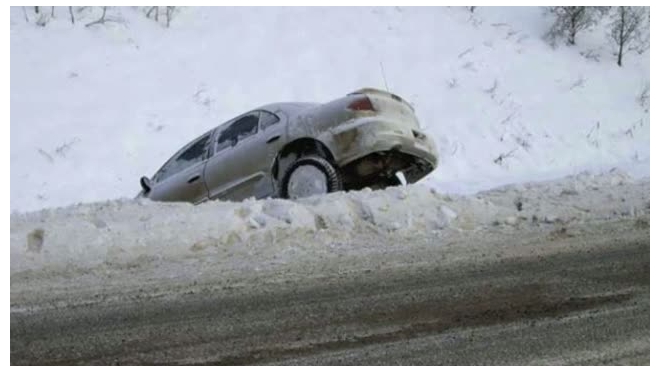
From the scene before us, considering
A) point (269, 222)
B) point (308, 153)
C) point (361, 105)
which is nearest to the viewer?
point (269, 222)

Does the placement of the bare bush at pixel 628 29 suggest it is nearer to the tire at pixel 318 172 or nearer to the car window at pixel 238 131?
the car window at pixel 238 131

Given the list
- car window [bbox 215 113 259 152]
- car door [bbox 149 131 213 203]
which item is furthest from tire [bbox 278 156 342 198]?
car door [bbox 149 131 213 203]

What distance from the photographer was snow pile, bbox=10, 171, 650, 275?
680cm

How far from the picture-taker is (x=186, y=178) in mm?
9609

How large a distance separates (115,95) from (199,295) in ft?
30.0

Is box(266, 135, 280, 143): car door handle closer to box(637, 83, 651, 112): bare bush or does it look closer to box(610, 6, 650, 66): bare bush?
box(637, 83, 651, 112): bare bush

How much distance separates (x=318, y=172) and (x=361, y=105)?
78 cm

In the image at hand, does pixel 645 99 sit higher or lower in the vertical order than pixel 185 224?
higher

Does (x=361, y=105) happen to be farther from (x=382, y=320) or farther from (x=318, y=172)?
(x=382, y=320)

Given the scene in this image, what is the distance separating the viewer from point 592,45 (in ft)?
59.7

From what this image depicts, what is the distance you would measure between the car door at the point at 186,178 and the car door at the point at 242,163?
5.0 inches

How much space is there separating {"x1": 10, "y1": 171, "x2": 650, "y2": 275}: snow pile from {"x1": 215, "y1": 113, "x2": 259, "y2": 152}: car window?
1.68 m

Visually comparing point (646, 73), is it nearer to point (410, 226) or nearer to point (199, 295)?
point (410, 226)

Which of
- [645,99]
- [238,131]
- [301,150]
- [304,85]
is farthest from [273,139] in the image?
[645,99]
